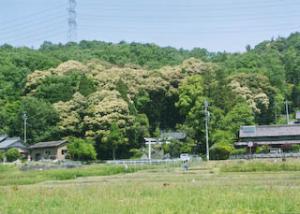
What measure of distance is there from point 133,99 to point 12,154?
18449mm

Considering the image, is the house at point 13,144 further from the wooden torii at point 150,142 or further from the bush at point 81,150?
the wooden torii at point 150,142

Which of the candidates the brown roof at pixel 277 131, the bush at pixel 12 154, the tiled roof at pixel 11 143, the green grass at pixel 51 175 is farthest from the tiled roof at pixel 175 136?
the green grass at pixel 51 175

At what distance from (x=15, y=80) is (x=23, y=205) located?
64.9 m

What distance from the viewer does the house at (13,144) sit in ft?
207

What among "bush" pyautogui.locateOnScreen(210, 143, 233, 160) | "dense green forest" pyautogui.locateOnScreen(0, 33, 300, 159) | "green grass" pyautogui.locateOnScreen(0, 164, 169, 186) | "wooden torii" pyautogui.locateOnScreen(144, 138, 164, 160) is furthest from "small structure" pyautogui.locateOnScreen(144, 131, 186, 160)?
"green grass" pyautogui.locateOnScreen(0, 164, 169, 186)

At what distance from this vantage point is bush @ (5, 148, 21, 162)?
200 ft

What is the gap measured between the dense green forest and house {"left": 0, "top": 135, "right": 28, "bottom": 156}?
2607 millimetres

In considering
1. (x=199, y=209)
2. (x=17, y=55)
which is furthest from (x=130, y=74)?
(x=199, y=209)

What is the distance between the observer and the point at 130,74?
228 ft

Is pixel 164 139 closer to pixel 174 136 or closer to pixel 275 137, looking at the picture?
pixel 174 136

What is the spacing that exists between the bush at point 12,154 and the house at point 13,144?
1.45 m

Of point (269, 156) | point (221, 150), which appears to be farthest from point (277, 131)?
point (269, 156)

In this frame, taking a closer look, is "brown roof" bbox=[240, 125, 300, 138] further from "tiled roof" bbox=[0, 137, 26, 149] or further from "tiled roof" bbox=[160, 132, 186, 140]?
"tiled roof" bbox=[0, 137, 26, 149]

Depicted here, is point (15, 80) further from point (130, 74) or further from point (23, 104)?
point (130, 74)
